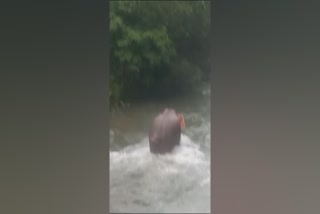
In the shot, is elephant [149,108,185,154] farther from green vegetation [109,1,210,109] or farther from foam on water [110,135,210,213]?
green vegetation [109,1,210,109]

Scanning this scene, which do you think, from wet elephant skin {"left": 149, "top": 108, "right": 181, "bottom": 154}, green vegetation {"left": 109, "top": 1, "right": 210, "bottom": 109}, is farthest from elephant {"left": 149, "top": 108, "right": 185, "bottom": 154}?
green vegetation {"left": 109, "top": 1, "right": 210, "bottom": 109}

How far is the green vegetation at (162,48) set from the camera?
102 inches

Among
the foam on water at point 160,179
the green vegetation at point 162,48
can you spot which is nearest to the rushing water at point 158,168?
the foam on water at point 160,179

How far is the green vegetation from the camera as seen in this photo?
8.50 feet

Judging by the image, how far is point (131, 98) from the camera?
2598 millimetres

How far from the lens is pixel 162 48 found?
2.65 m

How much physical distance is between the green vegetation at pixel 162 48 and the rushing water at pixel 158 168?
0.48 feet

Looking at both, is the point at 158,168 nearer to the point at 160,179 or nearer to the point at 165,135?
the point at 160,179

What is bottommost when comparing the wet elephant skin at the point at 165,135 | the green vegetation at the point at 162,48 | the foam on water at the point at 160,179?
the foam on water at the point at 160,179

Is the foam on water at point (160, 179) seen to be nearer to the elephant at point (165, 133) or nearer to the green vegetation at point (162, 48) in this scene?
the elephant at point (165, 133)

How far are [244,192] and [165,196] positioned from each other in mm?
549

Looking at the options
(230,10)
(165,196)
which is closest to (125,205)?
(165,196)

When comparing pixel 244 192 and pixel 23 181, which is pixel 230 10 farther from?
pixel 23 181

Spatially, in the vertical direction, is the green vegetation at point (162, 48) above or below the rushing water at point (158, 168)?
above
